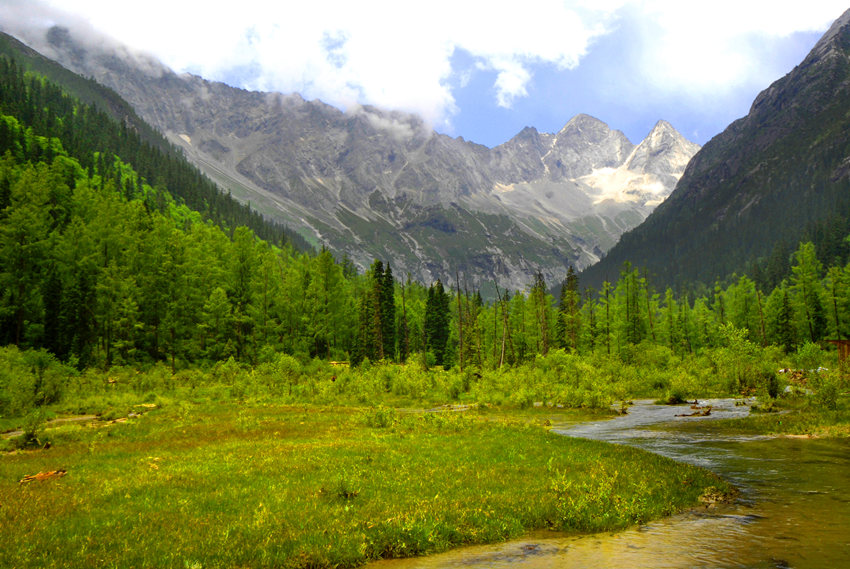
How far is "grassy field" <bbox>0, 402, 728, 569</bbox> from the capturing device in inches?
402

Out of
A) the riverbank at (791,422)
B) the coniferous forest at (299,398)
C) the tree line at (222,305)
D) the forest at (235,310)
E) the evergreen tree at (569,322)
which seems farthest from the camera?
the evergreen tree at (569,322)

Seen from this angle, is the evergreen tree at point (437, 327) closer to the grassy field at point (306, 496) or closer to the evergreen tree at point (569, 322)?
the evergreen tree at point (569, 322)

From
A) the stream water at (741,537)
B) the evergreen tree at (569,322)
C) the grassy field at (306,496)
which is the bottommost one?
the stream water at (741,537)

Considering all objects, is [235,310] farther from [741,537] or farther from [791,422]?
[741,537]

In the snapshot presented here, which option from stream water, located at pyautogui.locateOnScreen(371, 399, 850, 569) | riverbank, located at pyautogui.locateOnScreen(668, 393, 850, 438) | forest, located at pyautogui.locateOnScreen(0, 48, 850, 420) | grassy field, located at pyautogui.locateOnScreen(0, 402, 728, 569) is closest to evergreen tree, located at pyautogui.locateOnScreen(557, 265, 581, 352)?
forest, located at pyautogui.locateOnScreen(0, 48, 850, 420)

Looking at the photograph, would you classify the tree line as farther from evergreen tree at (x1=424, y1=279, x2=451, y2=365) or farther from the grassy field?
the grassy field

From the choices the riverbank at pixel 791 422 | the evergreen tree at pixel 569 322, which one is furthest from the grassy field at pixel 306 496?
the evergreen tree at pixel 569 322

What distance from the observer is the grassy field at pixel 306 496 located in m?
10.2

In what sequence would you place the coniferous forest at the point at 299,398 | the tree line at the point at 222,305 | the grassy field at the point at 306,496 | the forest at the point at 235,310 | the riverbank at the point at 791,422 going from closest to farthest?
the grassy field at the point at 306,496, the coniferous forest at the point at 299,398, the riverbank at the point at 791,422, the forest at the point at 235,310, the tree line at the point at 222,305

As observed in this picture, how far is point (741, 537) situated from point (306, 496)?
1090 centimetres

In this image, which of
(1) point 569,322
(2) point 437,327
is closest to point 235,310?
(1) point 569,322

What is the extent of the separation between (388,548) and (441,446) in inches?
450

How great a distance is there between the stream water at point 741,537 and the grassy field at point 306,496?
0.78m

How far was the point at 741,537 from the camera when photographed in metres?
11.5
